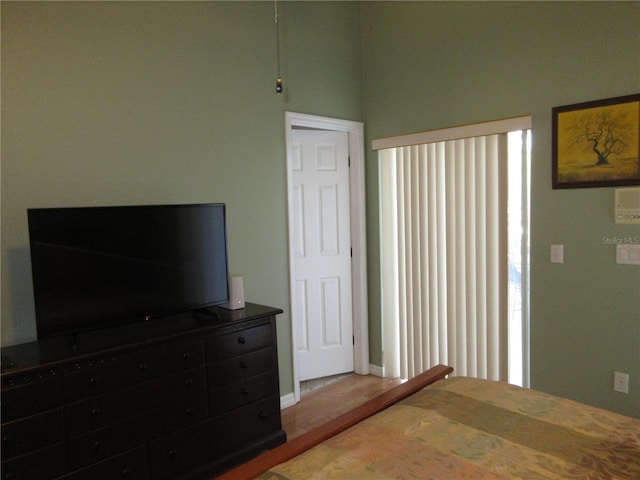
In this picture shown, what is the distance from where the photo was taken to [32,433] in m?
1.87

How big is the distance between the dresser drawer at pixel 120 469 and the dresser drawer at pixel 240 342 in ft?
1.83

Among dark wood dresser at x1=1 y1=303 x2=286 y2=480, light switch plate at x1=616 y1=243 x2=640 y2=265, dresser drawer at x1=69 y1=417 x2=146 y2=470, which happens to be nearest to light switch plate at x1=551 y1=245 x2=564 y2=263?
light switch plate at x1=616 y1=243 x2=640 y2=265

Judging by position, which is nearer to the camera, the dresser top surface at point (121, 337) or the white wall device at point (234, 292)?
the dresser top surface at point (121, 337)

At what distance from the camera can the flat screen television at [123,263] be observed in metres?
2.07

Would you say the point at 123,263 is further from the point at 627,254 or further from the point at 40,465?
the point at 627,254

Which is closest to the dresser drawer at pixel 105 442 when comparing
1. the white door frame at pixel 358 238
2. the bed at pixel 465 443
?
the bed at pixel 465 443

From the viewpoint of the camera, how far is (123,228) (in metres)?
2.29

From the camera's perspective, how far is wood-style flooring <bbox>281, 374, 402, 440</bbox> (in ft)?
10.4

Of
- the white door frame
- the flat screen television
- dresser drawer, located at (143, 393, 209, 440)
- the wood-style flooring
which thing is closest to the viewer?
the flat screen television

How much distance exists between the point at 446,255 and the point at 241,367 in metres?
1.75

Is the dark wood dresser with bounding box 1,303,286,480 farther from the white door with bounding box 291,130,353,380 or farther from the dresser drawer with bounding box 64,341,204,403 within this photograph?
the white door with bounding box 291,130,353,380

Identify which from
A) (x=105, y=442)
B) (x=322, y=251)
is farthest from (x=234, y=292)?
(x=322, y=251)

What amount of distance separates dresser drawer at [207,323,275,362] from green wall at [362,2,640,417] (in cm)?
176

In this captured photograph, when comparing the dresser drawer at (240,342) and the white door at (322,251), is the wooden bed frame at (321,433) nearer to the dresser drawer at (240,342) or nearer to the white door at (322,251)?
the dresser drawer at (240,342)
